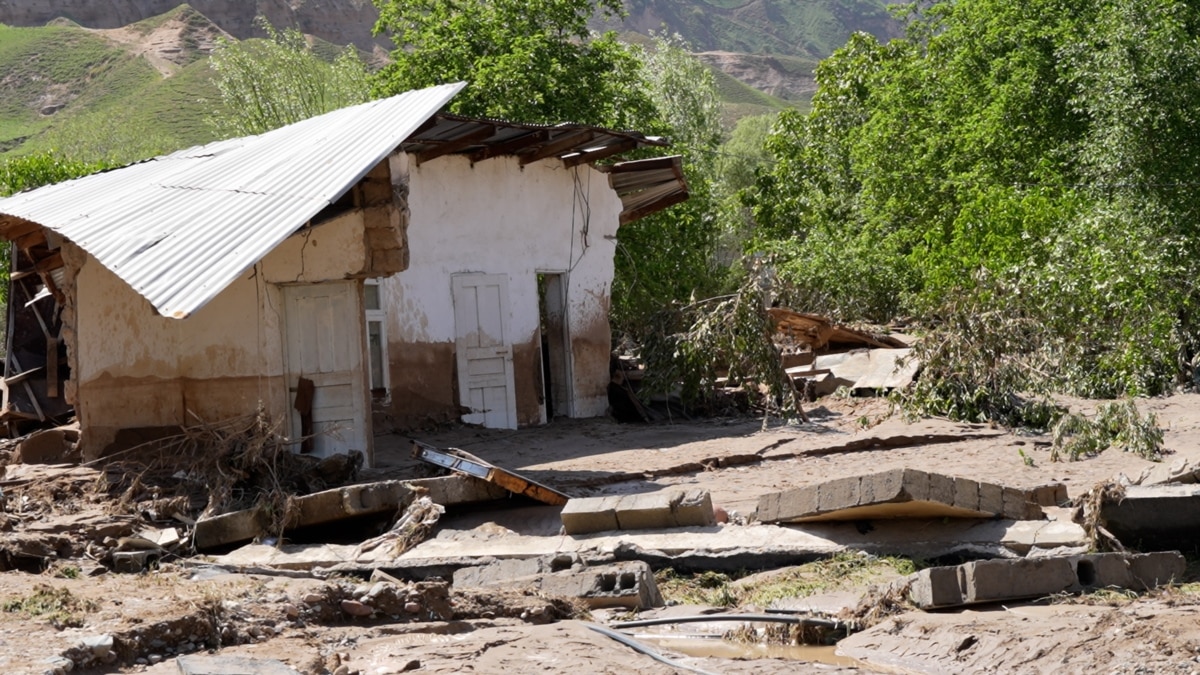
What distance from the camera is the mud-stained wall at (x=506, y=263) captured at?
1530cm

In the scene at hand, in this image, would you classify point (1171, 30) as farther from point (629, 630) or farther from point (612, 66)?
point (629, 630)

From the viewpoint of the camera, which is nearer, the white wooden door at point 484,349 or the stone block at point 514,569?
the stone block at point 514,569

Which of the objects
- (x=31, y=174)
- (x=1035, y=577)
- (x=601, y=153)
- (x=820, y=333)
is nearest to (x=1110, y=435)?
(x=1035, y=577)

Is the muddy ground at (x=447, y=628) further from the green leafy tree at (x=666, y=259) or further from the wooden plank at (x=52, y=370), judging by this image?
the green leafy tree at (x=666, y=259)

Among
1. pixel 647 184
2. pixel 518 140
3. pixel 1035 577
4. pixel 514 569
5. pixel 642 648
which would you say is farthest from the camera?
pixel 647 184

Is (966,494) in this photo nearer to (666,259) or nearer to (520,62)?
(520,62)

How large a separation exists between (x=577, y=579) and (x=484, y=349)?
792 centimetres

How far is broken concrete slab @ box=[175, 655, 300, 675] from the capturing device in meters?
5.58

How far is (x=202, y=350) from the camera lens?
12516 mm

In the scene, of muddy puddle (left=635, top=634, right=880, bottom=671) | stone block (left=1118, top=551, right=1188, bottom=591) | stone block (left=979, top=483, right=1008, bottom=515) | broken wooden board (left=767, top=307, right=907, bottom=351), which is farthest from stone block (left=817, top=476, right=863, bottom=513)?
broken wooden board (left=767, top=307, right=907, bottom=351)

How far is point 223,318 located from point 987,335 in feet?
28.8

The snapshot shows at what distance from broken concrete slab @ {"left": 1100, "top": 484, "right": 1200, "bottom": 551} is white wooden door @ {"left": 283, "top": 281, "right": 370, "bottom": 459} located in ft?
22.3

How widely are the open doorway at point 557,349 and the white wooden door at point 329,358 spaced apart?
514 cm

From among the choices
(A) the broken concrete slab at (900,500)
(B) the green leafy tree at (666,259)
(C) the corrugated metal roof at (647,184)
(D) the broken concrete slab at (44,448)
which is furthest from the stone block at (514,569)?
(C) the corrugated metal roof at (647,184)
